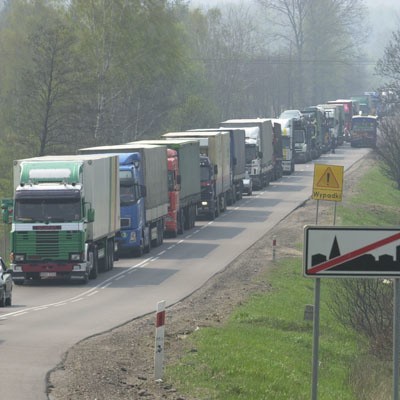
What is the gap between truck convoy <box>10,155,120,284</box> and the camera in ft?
108

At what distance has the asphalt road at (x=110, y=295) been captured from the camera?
61.0 ft

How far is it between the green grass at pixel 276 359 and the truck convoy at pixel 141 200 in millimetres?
8221

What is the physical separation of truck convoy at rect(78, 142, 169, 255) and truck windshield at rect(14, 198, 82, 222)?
6883 mm

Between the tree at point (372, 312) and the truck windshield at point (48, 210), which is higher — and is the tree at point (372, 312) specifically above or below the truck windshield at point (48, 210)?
below

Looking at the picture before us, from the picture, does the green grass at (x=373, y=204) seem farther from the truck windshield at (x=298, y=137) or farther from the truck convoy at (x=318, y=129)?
the truck convoy at (x=318, y=129)

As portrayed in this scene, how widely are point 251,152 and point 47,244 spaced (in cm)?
3462

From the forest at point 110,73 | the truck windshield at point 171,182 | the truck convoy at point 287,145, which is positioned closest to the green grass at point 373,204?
the truck convoy at point 287,145

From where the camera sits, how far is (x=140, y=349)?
65.3ft

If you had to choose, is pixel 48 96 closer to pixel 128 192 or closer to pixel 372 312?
pixel 128 192

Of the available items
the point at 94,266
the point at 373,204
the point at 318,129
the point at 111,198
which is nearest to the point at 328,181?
the point at 111,198

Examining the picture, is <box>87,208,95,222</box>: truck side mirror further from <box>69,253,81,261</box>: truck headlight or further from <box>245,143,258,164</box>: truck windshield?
<box>245,143,258,164</box>: truck windshield

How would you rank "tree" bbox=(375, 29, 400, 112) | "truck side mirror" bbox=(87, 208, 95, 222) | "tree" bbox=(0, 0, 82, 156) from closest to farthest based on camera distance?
"truck side mirror" bbox=(87, 208, 95, 222), "tree" bbox=(0, 0, 82, 156), "tree" bbox=(375, 29, 400, 112)

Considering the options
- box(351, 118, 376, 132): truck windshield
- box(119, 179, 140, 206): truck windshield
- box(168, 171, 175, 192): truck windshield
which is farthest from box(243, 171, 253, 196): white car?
box(351, 118, 376, 132): truck windshield

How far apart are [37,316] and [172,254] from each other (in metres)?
16.4
